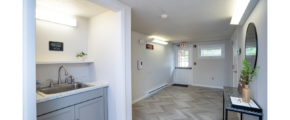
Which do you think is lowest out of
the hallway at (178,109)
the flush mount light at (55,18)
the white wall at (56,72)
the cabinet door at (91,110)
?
the hallway at (178,109)

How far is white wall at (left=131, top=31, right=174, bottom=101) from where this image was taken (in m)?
3.68

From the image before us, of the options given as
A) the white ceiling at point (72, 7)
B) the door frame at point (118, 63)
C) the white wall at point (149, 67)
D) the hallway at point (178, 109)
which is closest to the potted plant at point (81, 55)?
the white ceiling at point (72, 7)

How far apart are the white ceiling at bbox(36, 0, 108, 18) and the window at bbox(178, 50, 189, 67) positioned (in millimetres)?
4868

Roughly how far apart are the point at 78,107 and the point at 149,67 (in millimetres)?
2908

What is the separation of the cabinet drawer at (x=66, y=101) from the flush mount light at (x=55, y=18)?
1.26 m

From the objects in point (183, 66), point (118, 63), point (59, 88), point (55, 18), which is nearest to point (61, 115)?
point (59, 88)

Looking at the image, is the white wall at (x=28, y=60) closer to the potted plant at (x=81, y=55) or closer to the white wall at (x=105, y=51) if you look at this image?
the white wall at (x=105, y=51)

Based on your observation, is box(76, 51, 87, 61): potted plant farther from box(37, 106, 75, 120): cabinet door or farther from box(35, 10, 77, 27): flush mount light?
box(37, 106, 75, 120): cabinet door

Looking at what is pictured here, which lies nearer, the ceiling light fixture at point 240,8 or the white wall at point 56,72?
the ceiling light fixture at point 240,8

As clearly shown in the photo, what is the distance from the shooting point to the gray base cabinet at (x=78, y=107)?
4.74 feet

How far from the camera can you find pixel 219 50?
5.33 m

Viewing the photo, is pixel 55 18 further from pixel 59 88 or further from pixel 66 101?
pixel 66 101
